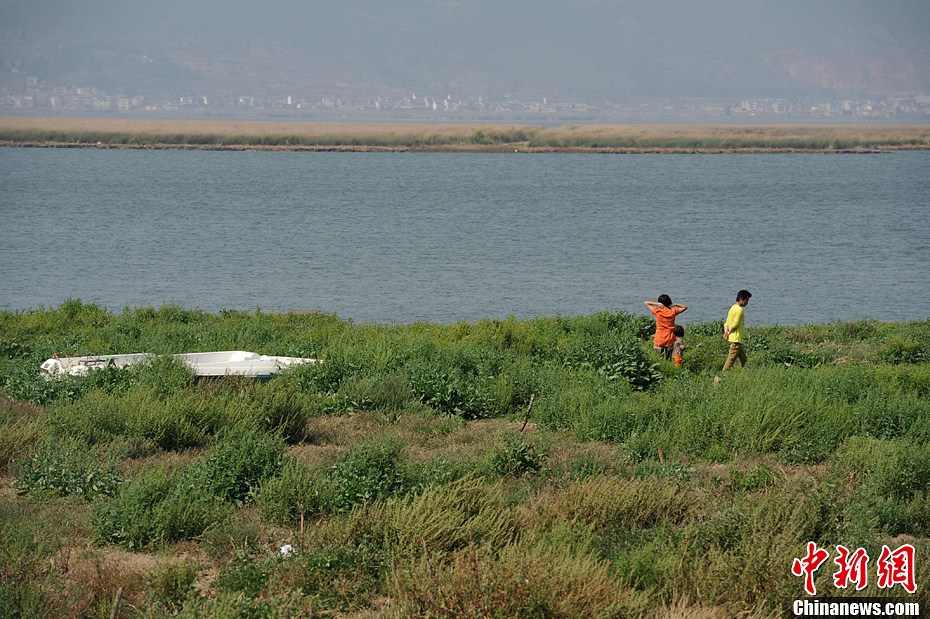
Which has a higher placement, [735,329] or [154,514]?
[735,329]

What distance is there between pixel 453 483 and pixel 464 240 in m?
34.6

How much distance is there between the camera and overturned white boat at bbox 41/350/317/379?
13.9 meters

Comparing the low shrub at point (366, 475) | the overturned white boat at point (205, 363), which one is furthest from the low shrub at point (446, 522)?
the overturned white boat at point (205, 363)

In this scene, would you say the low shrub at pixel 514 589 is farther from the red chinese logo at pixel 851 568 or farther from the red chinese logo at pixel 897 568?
the red chinese logo at pixel 897 568

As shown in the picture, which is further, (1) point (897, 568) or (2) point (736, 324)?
(2) point (736, 324)

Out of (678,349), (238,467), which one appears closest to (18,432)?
(238,467)

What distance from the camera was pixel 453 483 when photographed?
30.9 feet

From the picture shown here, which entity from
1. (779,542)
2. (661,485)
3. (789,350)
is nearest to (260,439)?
(661,485)

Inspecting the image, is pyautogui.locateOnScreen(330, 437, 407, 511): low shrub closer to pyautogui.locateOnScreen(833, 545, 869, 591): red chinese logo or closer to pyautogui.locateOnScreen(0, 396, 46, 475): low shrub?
pyautogui.locateOnScreen(0, 396, 46, 475): low shrub

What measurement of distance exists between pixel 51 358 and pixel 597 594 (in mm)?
10237

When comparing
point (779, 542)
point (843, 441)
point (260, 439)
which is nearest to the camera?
point (779, 542)

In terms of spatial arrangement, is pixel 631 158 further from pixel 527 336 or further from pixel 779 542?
pixel 779 542

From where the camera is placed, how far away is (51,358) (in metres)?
15.0

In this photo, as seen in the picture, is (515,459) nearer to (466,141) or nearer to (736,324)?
(736,324)
